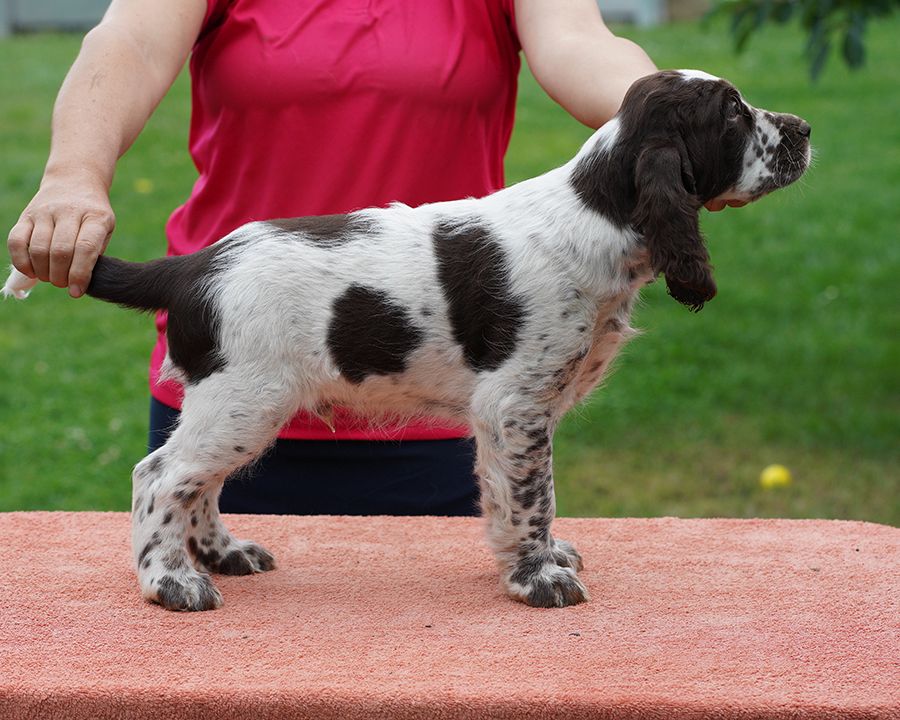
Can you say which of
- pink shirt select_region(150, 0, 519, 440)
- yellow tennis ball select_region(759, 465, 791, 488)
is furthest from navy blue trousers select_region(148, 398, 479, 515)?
yellow tennis ball select_region(759, 465, 791, 488)

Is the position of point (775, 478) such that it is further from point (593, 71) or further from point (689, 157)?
point (689, 157)

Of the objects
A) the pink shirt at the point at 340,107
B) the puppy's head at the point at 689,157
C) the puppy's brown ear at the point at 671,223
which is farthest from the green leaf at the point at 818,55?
the puppy's brown ear at the point at 671,223

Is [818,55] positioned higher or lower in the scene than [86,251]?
lower

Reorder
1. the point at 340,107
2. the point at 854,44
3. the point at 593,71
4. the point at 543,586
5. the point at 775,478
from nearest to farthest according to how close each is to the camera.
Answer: the point at 543,586, the point at 593,71, the point at 340,107, the point at 854,44, the point at 775,478

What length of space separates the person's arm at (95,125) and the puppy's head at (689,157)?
3.72 feet

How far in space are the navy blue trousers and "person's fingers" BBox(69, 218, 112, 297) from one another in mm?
899

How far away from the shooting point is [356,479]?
12.7ft

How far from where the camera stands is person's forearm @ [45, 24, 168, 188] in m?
2.99

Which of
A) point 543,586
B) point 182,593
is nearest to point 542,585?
point 543,586

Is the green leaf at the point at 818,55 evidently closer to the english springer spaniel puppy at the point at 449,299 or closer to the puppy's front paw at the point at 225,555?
the english springer spaniel puppy at the point at 449,299

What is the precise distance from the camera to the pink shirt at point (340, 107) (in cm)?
342

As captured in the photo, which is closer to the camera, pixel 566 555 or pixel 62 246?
pixel 62 246

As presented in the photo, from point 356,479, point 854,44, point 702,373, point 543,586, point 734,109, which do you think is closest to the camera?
point 734,109

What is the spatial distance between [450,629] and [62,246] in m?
1.17
